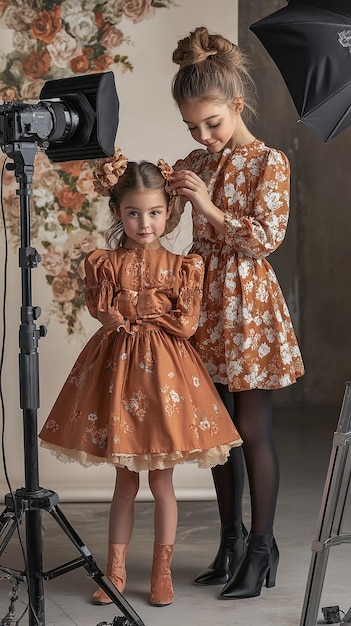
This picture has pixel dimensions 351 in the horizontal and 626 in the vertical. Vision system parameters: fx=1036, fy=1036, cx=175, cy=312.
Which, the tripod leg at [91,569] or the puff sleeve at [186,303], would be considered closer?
the tripod leg at [91,569]

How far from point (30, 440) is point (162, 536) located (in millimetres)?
491

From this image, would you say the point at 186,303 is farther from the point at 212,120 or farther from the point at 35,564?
the point at 35,564

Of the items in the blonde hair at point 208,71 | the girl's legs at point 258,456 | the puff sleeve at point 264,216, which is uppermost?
the blonde hair at point 208,71

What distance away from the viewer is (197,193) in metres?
2.55

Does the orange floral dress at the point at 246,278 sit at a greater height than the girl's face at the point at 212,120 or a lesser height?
lesser

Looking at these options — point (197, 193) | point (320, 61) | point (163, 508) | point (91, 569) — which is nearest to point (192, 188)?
point (197, 193)

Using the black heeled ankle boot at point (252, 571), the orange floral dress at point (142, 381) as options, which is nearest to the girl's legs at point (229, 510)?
the black heeled ankle boot at point (252, 571)

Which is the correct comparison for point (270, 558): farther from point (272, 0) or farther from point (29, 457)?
point (272, 0)

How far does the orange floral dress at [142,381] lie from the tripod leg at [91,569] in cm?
20

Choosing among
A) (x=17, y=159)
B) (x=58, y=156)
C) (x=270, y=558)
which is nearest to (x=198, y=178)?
(x=58, y=156)

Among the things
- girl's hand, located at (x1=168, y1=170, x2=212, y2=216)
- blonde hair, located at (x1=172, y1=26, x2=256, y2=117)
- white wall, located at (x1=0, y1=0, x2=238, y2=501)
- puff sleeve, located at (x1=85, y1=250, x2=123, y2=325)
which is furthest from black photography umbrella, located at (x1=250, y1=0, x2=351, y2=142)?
white wall, located at (x1=0, y1=0, x2=238, y2=501)

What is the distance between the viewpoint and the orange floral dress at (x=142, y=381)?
244cm

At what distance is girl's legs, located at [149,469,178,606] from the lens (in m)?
2.56

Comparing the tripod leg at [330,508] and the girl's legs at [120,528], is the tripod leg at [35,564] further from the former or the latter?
the tripod leg at [330,508]
